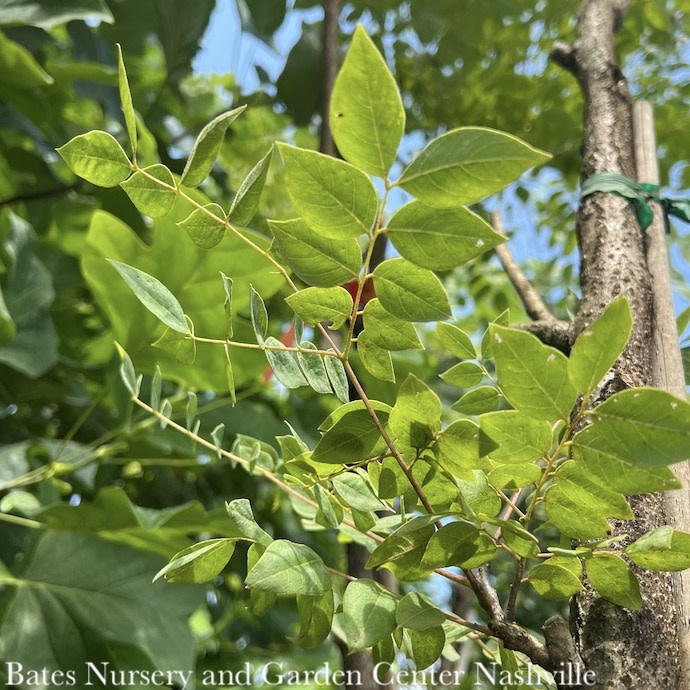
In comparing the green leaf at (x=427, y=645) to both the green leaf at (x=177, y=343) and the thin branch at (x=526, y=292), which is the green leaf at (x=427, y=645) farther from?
the thin branch at (x=526, y=292)

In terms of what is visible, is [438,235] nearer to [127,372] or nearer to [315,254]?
[315,254]

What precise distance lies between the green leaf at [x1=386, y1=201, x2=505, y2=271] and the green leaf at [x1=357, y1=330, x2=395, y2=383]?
0.04m

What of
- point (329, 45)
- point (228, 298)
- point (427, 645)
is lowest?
point (427, 645)

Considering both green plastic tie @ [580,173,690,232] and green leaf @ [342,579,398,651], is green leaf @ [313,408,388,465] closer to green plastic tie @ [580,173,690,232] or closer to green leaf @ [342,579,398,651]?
green leaf @ [342,579,398,651]

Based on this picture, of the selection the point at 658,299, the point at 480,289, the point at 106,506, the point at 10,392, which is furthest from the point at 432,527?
the point at 480,289

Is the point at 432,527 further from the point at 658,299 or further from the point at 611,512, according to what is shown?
the point at 658,299

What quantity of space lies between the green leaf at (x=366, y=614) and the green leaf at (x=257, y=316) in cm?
9

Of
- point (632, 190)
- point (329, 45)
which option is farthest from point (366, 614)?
point (329, 45)

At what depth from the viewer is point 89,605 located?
52 centimetres

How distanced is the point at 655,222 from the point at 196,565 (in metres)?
0.32

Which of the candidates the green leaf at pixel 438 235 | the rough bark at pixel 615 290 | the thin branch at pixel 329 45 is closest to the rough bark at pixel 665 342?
the rough bark at pixel 615 290

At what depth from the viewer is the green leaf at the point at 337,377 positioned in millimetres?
240

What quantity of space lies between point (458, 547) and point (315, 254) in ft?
0.32

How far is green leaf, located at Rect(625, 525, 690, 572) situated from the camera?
0.20 metres
